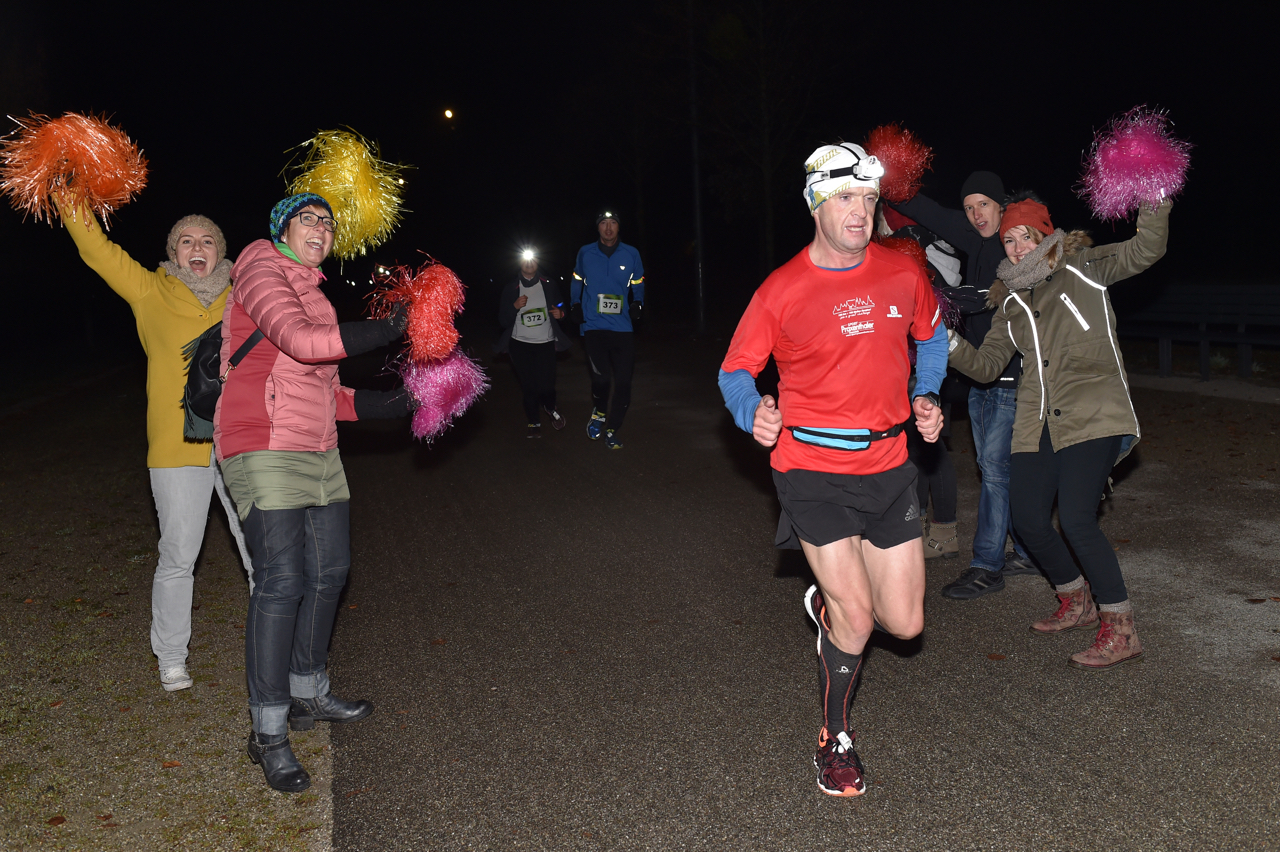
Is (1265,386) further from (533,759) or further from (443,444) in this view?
(533,759)

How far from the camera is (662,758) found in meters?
A: 4.12

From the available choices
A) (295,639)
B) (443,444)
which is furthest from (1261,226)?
(295,639)

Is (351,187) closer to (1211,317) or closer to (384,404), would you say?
(384,404)

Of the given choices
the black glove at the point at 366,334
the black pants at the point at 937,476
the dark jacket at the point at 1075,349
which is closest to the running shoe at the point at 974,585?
the black pants at the point at 937,476

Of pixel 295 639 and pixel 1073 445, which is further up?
pixel 1073 445

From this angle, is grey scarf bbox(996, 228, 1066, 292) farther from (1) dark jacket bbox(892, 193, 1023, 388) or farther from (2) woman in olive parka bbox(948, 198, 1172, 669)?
(1) dark jacket bbox(892, 193, 1023, 388)

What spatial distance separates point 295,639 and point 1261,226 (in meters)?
39.3

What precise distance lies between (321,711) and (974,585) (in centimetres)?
367

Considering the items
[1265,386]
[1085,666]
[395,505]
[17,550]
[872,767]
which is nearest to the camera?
[872,767]

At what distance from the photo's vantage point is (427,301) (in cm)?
405

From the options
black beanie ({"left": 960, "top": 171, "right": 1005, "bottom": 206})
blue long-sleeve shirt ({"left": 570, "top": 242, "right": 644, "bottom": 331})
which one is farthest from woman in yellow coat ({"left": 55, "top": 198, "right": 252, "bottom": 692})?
blue long-sleeve shirt ({"left": 570, "top": 242, "right": 644, "bottom": 331})

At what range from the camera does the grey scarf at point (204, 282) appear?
493 centimetres

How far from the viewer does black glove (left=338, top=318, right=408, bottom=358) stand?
3846mm

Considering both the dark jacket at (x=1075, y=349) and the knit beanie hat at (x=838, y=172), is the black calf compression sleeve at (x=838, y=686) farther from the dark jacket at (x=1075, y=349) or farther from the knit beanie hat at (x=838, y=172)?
the knit beanie hat at (x=838, y=172)
